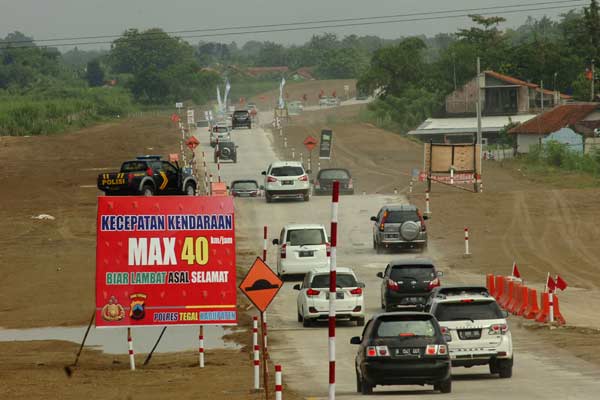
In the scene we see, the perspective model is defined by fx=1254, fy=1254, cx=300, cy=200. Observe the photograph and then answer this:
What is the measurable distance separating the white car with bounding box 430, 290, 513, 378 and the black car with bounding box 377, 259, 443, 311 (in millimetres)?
9909

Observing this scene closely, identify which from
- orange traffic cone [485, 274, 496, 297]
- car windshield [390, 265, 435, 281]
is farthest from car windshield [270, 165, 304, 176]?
car windshield [390, 265, 435, 281]

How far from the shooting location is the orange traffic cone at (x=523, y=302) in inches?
1251

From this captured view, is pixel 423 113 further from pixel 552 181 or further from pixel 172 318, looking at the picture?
pixel 172 318

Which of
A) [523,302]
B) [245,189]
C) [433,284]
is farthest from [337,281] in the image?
[245,189]

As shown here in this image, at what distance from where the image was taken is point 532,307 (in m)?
31.4

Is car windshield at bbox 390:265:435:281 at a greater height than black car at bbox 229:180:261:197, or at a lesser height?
greater

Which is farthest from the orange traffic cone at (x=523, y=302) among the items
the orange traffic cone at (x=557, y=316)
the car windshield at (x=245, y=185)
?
the car windshield at (x=245, y=185)

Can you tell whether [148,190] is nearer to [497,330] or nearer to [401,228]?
[401,228]

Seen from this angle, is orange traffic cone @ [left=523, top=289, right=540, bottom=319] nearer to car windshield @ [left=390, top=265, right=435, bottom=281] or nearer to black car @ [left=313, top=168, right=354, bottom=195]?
car windshield @ [left=390, top=265, right=435, bottom=281]

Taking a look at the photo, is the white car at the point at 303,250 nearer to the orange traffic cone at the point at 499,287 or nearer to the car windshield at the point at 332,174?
the orange traffic cone at the point at 499,287

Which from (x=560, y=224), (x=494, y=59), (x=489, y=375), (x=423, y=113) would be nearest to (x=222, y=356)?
(x=489, y=375)

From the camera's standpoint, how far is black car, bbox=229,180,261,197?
210 feet

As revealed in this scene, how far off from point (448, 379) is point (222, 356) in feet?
26.3

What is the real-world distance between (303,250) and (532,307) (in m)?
10.0
